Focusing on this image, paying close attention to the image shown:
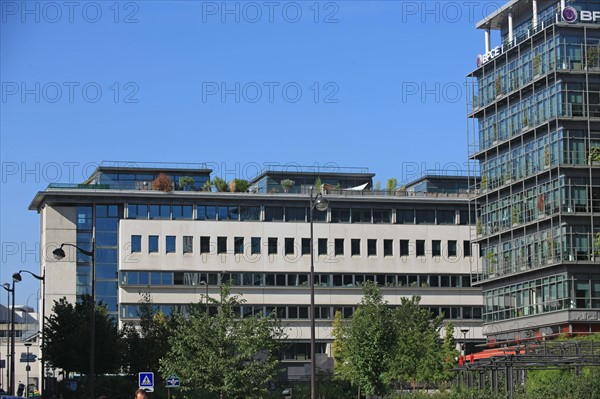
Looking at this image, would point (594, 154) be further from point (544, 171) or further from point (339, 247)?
point (339, 247)

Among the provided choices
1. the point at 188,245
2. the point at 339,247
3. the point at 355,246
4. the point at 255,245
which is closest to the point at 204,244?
the point at 188,245

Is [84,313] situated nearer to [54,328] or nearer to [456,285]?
[54,328]

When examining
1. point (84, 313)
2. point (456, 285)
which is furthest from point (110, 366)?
point (456, 285)

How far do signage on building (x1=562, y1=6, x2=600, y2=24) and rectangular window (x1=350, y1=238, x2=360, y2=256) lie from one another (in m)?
41.3

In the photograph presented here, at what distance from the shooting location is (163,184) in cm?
11025

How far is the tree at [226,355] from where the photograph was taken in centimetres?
4881

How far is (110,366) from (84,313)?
438 cm

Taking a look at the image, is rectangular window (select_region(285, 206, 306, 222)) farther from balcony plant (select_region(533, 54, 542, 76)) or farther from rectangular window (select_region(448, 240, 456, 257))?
balcony plant (select_region(533, 54, 542, 76))

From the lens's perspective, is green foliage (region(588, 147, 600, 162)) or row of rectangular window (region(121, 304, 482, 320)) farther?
row of rectangular window (region(121, 304, 482, 320))

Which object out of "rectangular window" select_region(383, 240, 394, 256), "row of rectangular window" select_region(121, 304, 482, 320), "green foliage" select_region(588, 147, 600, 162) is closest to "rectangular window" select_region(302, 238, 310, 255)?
"row of rectangular window" select_region(121, 304, 482, 320)

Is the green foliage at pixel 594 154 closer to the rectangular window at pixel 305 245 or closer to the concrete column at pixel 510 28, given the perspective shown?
the concrete column at pixel 510 28

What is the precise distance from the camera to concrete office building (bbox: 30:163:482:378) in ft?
356

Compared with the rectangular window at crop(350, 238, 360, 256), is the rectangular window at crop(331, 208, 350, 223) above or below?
above

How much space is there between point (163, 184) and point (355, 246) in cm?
1963
